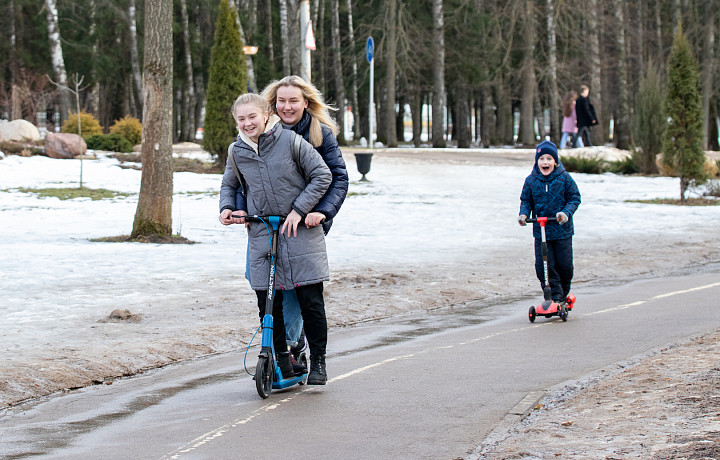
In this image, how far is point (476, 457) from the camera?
16.1 ft

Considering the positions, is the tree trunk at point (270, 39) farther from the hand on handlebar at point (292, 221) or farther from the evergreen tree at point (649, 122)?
the hand on handlebar at point (292, 221)

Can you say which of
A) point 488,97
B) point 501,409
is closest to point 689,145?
point 501,409

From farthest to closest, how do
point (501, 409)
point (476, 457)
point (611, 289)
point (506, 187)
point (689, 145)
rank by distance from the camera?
point (506, 187), point (689, 145), point (611, 289), point (501, 409), point (476, 457)

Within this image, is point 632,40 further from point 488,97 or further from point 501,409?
point 501,409

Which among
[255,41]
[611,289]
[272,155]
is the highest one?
[255,41]

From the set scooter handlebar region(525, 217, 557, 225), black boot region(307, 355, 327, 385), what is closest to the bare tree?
scooter handlebar region(525, 217, 557, 225)

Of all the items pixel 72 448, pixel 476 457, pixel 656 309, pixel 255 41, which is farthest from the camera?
pixel 255 41

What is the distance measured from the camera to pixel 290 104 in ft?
20.8

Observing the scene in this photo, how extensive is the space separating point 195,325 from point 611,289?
5077 mm

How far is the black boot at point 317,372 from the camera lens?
655 cm

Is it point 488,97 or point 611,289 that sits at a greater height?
point 488,97

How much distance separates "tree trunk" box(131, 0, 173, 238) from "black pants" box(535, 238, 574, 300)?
6728mm

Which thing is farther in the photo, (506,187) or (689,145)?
(506,187)

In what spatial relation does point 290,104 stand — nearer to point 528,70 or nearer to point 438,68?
point 438,68
